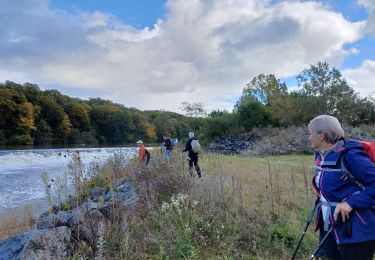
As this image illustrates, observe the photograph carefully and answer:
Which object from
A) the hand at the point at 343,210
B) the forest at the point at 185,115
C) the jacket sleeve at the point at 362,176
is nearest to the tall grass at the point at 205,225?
the hand at the point at 343,210

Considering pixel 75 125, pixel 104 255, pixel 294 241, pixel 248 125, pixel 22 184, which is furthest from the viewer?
pixel 75 125

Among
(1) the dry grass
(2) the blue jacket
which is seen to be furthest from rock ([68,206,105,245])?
(2) the blue jacket

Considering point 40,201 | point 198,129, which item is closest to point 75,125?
point 198,129

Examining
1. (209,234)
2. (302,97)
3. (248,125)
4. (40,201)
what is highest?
(302,97)

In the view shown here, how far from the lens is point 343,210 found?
2955 mm

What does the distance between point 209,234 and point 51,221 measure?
268 cm

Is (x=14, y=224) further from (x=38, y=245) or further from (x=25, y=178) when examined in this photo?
(x=25, y=178)

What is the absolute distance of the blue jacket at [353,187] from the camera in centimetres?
289

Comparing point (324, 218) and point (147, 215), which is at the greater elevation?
point (324, 218)

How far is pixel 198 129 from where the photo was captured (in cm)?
5144

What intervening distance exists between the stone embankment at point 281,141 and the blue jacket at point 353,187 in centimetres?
2724

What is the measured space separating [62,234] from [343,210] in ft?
12.9

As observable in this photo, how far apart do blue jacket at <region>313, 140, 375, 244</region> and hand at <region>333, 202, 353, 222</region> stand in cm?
3

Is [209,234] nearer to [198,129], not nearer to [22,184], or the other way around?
[22,184]
